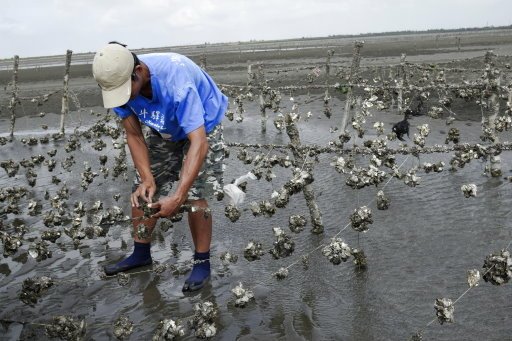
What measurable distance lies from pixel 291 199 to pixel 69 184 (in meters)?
4.27

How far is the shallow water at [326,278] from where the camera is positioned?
3730 millimetres

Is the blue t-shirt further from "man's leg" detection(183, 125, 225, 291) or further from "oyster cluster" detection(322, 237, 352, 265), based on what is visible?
"oyster cluster" detection(322, 237, 352, 265)

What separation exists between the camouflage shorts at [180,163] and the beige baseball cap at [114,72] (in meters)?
0.99

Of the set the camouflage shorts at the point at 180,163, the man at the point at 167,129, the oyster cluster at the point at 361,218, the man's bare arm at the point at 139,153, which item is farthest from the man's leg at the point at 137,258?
the oyster cluster at the point at 361,218

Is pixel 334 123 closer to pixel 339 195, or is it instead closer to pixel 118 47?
pixel 339 195

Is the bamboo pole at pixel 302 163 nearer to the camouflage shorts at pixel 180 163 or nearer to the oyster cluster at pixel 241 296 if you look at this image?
the camouflage shorts at pixel 180 163

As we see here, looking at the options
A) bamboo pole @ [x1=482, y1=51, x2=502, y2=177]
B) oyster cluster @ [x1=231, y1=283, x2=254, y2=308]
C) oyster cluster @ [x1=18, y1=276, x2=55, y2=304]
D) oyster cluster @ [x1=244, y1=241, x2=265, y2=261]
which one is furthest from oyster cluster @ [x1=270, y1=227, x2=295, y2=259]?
bamboo pole @ [x1=482, y1=51, x2=502, y2=177]

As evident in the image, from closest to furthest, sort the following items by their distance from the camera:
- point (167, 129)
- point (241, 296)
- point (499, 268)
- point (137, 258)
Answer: point (499, 268) < point (241, 296) < point (167, 129) < point (137, 258)

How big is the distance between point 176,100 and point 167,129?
0.51 m

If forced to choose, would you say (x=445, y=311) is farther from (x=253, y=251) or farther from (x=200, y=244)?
(x=200, y=244)

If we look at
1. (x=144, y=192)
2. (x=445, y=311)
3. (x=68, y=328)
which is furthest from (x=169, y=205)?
(x=445, y=311)

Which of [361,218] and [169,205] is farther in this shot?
[361,218]

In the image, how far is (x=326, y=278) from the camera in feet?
14.7

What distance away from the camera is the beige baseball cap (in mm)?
3334
